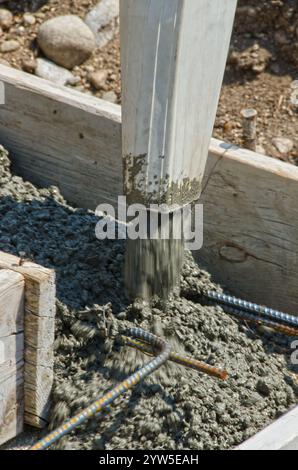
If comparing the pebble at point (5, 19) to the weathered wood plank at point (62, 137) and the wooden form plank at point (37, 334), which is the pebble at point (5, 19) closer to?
the weathered wood plank at point (62, 137)

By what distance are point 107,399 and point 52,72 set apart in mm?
2199

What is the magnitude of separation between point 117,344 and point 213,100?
64cm

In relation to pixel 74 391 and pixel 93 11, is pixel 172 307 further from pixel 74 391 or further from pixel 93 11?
pixel 93 11

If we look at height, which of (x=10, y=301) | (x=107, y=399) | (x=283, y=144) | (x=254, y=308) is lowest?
(x=283, y=144)

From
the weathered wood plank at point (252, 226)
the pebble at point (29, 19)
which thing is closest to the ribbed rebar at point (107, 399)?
the weathered wood plank at point (252, 226)

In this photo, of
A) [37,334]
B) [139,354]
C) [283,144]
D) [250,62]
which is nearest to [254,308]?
[139,354]

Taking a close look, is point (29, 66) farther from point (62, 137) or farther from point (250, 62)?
point (62, 137)

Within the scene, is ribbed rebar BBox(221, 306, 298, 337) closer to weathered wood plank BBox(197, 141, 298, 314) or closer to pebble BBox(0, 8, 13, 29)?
weathered wood plank BBox(197, 141, 298, 314)

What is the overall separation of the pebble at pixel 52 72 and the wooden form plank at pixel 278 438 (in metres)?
2.27

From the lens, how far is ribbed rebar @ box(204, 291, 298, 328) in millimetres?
2281

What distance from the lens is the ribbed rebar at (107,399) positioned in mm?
1797

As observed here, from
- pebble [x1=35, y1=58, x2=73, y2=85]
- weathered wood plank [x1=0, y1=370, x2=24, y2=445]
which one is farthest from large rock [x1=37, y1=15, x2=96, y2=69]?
weathered wood plank [x1=0, y1=370, x2=24, y2=445]

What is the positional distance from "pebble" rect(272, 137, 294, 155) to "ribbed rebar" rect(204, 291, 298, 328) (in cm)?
134

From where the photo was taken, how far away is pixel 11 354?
1.93m
